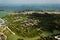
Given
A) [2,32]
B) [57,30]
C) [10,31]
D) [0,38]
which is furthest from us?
[57,30]

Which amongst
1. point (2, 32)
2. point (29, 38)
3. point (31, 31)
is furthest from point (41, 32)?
point (2, 32)

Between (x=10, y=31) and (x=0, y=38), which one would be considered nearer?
(x=0, y=38)

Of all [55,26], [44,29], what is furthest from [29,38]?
[55,26]

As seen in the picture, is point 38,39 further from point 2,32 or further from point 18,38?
point 2,32

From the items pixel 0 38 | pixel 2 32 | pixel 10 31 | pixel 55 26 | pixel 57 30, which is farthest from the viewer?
pixel 55 26

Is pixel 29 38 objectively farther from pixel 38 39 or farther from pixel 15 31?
pixel 15 31

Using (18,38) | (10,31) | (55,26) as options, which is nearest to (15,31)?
(10,31)

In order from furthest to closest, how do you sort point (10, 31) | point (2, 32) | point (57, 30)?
point (57, 30), point (10, 31), point (2, 32)

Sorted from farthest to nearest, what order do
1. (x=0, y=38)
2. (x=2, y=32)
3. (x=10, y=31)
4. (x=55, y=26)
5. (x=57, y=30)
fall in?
1. (x=55, y=26)
2. (x=57, y=30)
3. (x=10, y=31)
4. (x=2, y=32)
5. (x=0, y=38)

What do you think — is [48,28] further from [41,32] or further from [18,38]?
[18,38]

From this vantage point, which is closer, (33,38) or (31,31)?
(33,38)
